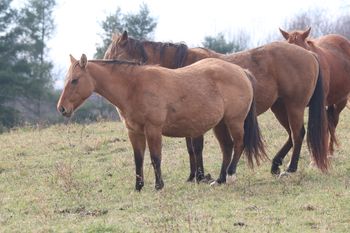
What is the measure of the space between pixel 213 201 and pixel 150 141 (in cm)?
109

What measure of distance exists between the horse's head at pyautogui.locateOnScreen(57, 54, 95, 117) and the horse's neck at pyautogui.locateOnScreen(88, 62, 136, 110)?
11 centimetres

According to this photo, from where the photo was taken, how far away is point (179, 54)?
8.27 meters

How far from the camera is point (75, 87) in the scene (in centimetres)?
685

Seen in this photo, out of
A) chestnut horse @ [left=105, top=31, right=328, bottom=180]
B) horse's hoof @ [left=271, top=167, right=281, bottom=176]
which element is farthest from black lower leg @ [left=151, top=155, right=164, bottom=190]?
horse's hoof @ [left=271, top=167, right=281, bottom=176]

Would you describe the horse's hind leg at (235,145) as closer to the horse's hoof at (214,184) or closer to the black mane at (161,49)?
the horse's hoof at (214,184)

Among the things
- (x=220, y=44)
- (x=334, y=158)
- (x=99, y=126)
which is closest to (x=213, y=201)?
(x=334, y=158)

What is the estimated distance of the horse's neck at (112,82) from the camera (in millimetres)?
6926

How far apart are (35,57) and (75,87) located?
28475mm

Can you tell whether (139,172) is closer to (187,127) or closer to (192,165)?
(187,127)

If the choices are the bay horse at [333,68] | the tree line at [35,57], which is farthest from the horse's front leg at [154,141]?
the tree line at [35,57]

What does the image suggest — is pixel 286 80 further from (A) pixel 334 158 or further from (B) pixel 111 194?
(B) pixel 111 194

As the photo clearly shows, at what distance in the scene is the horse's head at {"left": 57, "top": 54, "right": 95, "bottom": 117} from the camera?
22.4 feet

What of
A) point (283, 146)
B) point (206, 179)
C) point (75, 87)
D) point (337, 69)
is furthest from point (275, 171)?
point (75, 87)

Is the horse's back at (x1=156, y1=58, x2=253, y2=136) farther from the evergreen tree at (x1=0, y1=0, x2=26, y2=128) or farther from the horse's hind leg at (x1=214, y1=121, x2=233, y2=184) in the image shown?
the evergreen tree at (x1=0, y1=0, x2=26, y2=128)
